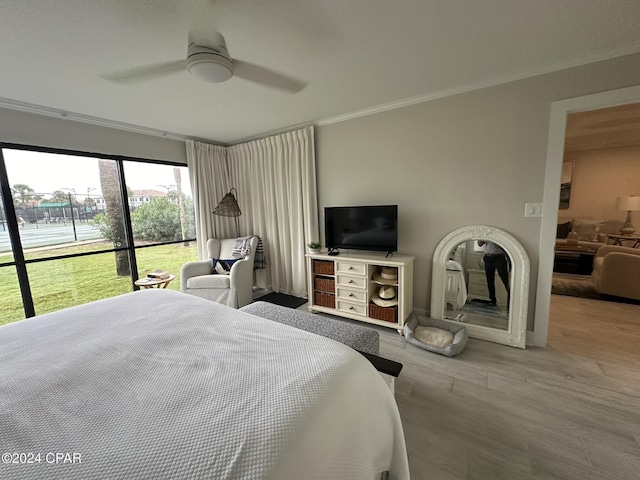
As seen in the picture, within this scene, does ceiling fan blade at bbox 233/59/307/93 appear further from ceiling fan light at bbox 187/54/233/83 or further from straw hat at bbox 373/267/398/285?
straw hat at bbox 373/267/398/285

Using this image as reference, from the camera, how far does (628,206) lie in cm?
420

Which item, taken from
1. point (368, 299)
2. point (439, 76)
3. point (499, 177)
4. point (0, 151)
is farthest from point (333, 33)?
point (0, 151)

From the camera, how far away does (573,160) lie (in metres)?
4.97

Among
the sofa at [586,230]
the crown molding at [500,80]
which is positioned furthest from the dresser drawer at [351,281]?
the sofa at [586,230]

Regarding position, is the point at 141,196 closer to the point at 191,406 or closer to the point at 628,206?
the point at 191,406

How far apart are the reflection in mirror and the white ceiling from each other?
5.11 ft

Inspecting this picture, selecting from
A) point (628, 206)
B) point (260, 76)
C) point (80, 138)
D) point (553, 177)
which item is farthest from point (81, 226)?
point (628, 206)

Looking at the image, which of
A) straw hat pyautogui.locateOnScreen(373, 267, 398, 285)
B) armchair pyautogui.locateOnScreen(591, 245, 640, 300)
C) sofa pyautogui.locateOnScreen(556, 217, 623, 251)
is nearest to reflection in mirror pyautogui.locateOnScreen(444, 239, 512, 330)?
straw hat pyautogui.locateOnScreen(373, 267, 398, 285)

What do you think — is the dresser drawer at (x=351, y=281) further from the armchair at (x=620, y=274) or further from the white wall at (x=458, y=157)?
the armchair at (x=620, y=274)

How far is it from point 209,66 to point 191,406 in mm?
1571

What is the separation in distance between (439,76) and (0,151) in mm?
4200

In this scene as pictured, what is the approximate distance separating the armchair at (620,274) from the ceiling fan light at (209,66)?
473 cm

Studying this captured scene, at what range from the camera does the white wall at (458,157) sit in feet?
7.09

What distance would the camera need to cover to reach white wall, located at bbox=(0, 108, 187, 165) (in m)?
2.54
